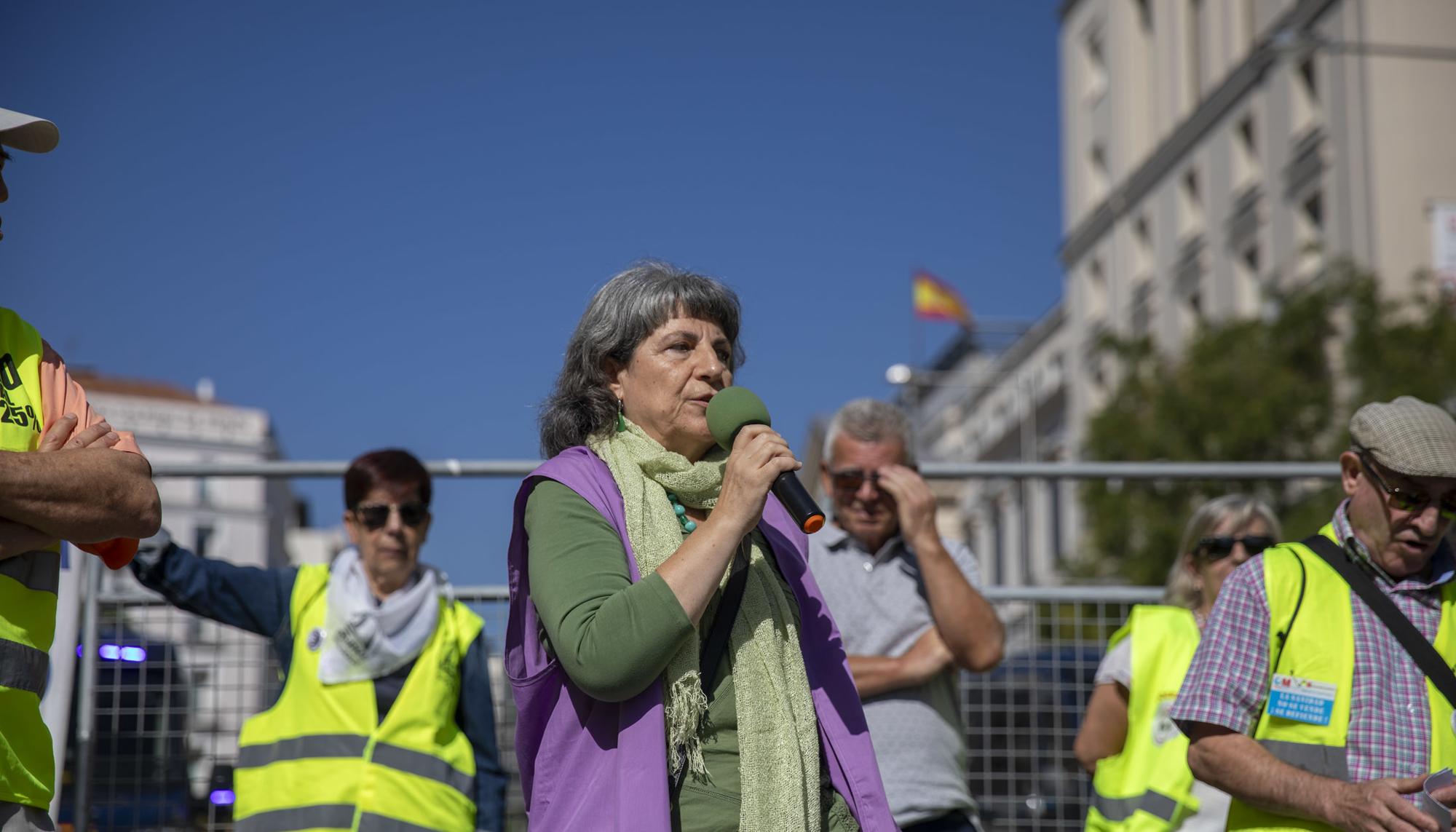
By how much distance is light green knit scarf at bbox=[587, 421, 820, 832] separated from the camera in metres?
3.15

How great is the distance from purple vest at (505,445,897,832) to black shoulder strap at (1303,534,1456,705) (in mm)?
1438

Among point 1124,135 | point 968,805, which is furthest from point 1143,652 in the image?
point 1124,135

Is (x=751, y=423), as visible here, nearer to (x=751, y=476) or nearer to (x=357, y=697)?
(x=751, y=476)

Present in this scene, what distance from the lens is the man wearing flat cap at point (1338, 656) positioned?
3.99 m

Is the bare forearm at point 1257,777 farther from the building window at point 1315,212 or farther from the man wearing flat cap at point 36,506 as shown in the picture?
the building window at point 1315,212

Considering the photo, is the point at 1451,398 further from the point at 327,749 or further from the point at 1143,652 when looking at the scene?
the point at 327,749

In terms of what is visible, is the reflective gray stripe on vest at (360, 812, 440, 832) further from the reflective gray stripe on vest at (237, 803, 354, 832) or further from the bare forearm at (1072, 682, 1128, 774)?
the bare forearm at (1072, 682, 1128, 774)

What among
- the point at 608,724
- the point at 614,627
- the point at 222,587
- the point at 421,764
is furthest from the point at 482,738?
the point at 614,627

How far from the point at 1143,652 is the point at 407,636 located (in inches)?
95.8

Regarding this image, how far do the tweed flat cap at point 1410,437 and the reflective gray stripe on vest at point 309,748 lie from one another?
3.07 m

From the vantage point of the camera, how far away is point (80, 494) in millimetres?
3133

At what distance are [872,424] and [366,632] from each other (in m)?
1.85

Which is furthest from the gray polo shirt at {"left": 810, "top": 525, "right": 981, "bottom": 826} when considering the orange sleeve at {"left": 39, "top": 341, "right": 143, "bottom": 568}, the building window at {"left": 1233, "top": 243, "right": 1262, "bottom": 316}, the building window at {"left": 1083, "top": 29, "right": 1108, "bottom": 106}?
the building window at {"left": 1083, "top": 29, "right": 1108, "bottom": 106}

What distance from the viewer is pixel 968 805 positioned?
5121mm
